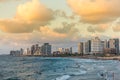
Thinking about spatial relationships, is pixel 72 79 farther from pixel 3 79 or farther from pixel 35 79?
pixel 3 79

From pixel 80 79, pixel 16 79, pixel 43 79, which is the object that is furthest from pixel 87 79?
pixel 16 79

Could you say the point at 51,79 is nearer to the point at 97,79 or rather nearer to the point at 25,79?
the point at 25,79

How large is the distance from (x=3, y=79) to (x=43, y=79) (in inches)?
257

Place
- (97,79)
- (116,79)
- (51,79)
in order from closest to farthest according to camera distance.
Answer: (116,79), (97,79), (51,79)

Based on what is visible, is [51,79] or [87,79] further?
[51,79]

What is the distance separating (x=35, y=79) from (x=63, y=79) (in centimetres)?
468

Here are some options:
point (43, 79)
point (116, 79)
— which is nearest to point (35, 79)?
point (43, 79)

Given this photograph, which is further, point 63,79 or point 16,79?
point 16,79

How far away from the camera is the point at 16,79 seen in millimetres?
46625

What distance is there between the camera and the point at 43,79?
4622 cm

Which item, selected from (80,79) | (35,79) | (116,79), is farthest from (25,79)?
(116,79)

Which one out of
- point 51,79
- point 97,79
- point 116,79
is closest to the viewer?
point 116,79

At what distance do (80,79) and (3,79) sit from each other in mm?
12981

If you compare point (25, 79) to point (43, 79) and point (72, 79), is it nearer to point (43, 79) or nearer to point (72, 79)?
point (43, 79)
